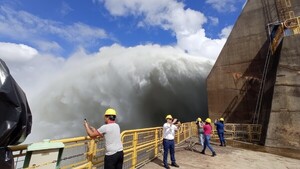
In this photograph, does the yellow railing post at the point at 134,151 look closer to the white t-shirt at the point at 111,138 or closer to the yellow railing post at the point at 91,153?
the yellow railing post at the point at 91,153

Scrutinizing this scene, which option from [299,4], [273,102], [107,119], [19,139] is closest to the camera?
[19,139]

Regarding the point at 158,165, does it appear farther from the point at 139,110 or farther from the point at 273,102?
the point at 139,110

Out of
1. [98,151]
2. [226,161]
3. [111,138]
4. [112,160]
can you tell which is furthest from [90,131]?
[226,161]

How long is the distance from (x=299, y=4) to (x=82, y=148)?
23696 mm

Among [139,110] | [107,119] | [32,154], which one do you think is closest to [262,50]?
[139,110]

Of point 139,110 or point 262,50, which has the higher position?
point 262,50

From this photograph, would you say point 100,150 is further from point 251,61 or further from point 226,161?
point 251,61

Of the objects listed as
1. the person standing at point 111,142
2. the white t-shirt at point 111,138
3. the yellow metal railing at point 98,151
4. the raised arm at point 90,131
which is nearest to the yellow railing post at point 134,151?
the yellow metal railing at point 98,151

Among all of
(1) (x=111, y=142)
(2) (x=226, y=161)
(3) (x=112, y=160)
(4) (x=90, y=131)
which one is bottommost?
(2) (x=226, y=161)

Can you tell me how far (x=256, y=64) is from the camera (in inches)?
909

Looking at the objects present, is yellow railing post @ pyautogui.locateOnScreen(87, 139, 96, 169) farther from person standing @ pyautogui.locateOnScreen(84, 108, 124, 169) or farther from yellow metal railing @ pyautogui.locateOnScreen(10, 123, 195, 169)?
person standing @ pyautogui.locateOnScreen(84, 108, 124, 169)

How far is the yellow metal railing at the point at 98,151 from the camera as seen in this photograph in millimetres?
3971

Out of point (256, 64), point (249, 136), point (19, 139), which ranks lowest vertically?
point (249, 136)

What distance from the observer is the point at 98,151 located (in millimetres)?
5145
